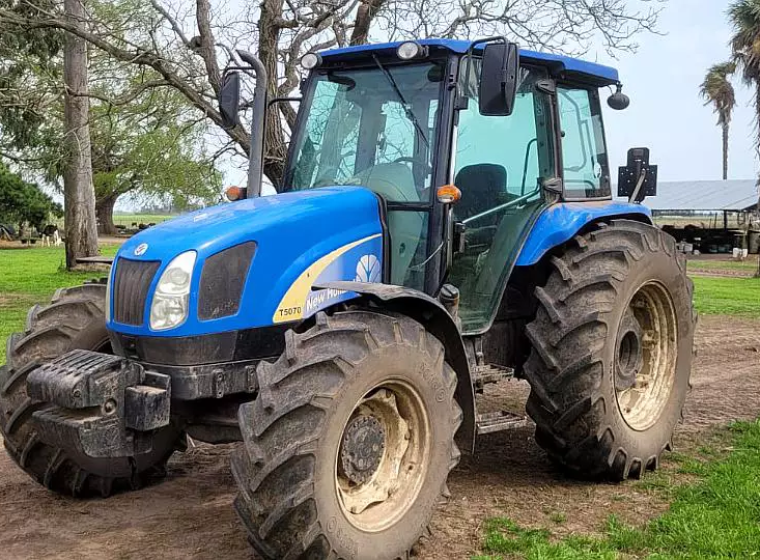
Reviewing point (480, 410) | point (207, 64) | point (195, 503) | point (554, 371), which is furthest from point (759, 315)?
point (195, 503)

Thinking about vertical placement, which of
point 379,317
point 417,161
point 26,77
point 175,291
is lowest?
point 379,317

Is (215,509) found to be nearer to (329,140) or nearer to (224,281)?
(224,281)

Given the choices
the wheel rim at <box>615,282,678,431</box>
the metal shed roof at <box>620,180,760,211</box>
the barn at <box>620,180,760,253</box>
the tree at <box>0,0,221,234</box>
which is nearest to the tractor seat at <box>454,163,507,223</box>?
the wheel rim at <box>615,282,678,431</box>

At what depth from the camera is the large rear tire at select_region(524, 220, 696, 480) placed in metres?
5.10

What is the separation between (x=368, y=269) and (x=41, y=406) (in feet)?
5.96

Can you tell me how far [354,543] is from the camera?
386cm

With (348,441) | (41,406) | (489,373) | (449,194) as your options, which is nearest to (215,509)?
(41,406)

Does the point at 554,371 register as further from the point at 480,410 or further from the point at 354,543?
the point at 480,410

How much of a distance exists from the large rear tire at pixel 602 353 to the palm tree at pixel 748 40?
75.4 feet

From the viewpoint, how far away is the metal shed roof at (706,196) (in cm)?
4050

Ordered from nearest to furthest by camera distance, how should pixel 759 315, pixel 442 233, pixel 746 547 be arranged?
pixel 746 547, pixel 442 233, pixel 759 315

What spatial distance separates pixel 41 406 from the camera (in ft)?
14.9

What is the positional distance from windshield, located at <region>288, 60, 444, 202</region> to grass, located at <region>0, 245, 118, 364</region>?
5390mm

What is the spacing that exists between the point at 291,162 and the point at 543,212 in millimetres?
1585
